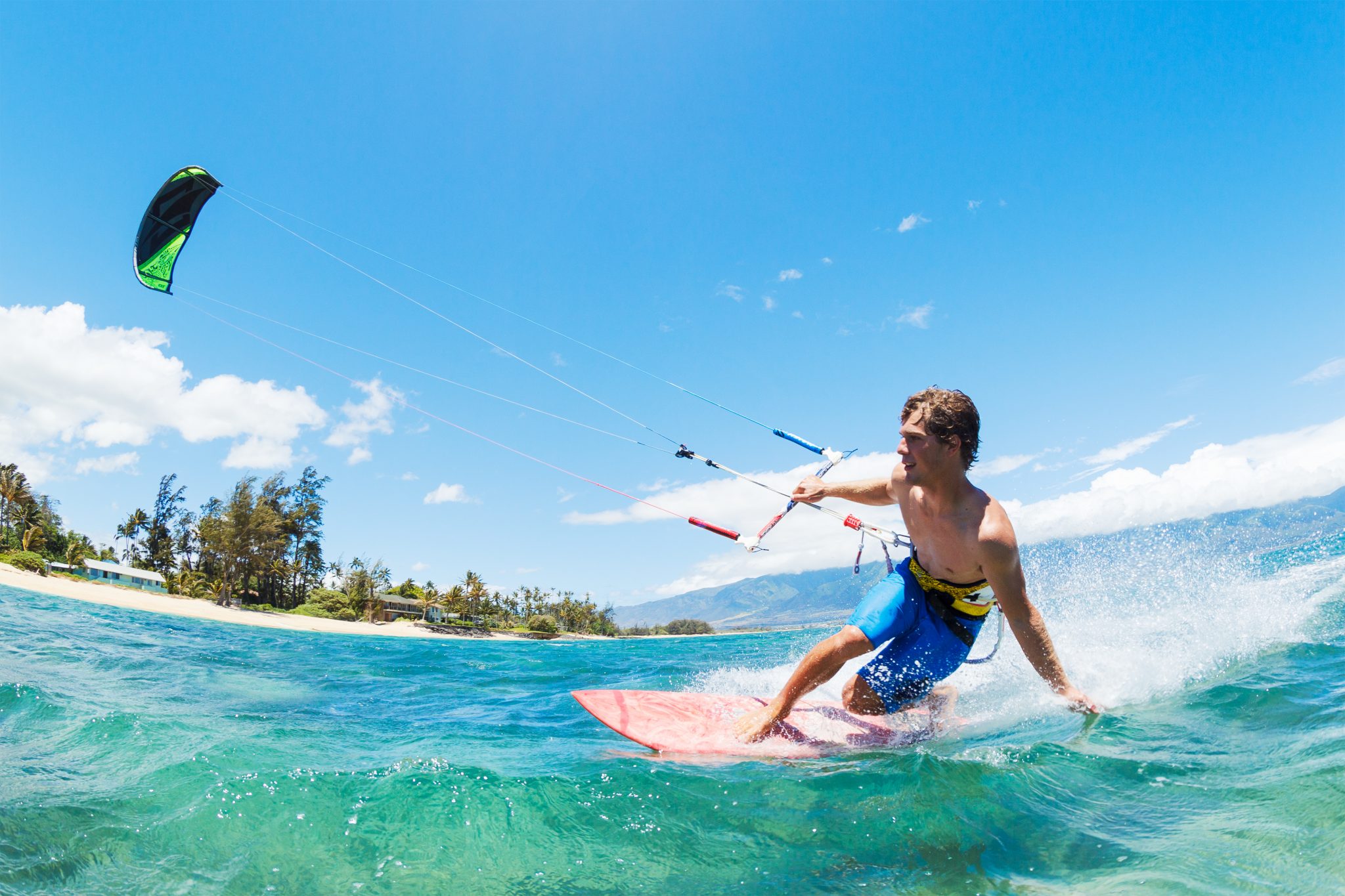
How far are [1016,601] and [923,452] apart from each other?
1102mm

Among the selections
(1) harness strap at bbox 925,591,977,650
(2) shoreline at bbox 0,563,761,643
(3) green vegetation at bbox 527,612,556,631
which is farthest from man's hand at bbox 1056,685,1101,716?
(3) green vegetation at bbox 527,612,556,631

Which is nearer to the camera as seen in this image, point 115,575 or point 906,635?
point 906,635

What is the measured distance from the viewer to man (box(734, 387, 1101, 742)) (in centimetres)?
410

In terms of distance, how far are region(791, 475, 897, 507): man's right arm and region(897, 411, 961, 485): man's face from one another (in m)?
0.58

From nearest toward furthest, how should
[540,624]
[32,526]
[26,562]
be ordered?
[26,562] → [32,526] → [540,624]

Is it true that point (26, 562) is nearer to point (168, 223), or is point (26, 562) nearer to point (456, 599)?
point (456, 599)

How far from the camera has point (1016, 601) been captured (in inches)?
160

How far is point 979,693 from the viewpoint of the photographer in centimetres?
666

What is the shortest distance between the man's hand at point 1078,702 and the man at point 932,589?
0.01 m

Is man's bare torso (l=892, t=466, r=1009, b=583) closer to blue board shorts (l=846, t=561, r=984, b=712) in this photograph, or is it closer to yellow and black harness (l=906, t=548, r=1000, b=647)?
yellow and black harness (l=906, t=548, r=1000, b=647)

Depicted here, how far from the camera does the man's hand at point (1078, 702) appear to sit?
4629mm

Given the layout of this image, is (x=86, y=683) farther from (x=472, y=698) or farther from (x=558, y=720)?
(x=558, y=720)

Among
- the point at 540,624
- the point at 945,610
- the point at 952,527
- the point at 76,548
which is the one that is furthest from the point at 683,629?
the point at 952,527

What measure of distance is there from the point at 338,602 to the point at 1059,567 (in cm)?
6204
